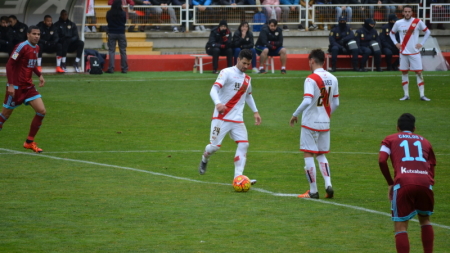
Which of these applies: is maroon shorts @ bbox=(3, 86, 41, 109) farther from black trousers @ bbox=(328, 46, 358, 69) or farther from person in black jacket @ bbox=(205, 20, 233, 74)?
black trousers @ bbox=(328, 46, 358, 69)

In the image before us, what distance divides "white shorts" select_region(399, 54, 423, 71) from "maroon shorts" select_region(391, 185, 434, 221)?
46.7 feet

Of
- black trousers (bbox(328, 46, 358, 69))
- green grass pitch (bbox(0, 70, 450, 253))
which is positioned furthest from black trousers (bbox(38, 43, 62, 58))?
black trousers (bbox(328, 46, 358, 69))

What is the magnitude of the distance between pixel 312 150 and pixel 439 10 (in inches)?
900

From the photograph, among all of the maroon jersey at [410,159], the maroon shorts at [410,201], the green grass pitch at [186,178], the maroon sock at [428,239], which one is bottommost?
the green grass pitch at [186,178]

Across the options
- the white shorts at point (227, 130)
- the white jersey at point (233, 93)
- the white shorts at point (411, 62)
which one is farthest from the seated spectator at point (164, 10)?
the white shorts at point (227, 130)

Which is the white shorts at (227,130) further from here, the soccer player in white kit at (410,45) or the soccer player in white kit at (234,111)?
the soccer player in white kit at (410,45)

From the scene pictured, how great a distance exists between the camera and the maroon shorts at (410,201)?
6.52m

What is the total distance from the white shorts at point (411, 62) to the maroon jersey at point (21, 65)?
10970 mm

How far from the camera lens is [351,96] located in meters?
21.6

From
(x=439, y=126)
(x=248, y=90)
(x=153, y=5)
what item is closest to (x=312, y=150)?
(x=248, y=90)

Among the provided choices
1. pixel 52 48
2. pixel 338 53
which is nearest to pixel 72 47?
pixel 52 48

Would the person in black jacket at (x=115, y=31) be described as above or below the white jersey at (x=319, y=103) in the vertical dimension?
above

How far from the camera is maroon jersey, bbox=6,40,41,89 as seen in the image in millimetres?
13656

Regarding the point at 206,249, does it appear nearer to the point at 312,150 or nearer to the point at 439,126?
the point at 312,150
